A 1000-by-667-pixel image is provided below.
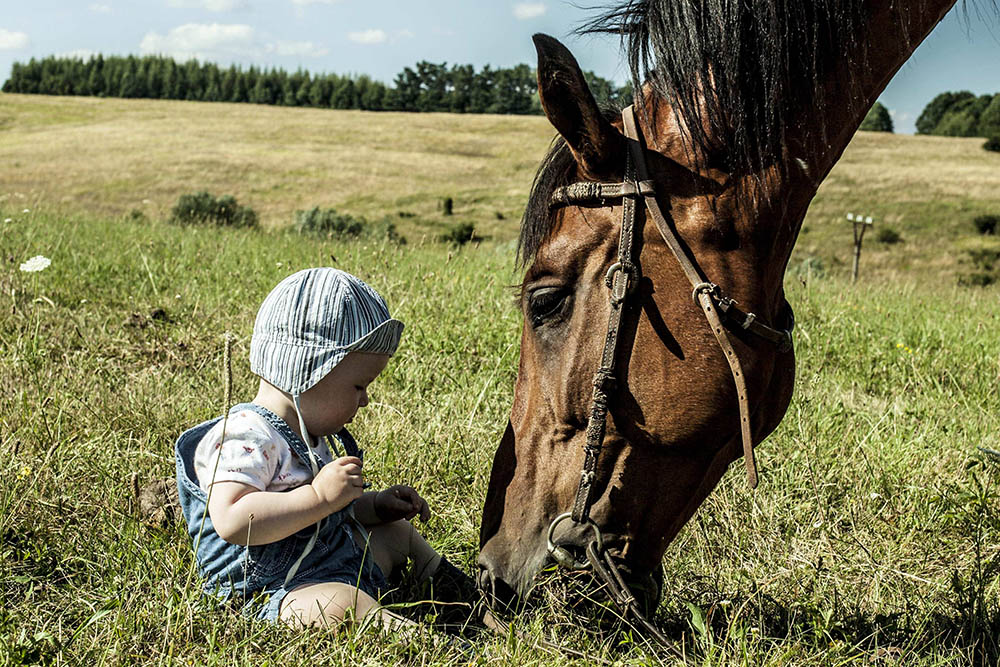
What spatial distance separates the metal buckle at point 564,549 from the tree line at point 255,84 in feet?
273

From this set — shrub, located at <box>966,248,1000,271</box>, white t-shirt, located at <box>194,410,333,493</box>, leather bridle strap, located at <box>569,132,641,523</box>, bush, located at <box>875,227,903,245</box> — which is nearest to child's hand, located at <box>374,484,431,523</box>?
white t-shirt, located at <box>194,410,333,493</box>

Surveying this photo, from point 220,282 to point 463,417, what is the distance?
2.74 metres

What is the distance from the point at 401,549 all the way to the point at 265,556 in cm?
52

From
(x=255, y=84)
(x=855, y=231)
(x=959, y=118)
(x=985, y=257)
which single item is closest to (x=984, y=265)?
(x=985, y=257)

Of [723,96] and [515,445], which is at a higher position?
[723,96]

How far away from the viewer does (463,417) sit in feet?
13.0

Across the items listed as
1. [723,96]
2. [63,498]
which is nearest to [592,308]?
[723,96]

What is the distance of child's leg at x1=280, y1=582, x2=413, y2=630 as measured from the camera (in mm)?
2139

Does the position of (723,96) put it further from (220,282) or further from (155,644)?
(220,282)

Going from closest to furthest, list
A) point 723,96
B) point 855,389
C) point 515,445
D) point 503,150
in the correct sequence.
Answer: point 723,96, point 515,445, point 855,389, point 503,150

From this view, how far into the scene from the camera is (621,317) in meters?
2.01

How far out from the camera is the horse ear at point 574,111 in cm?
194

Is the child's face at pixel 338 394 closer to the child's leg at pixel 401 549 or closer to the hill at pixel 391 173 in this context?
the child's leg at pixel 401 549

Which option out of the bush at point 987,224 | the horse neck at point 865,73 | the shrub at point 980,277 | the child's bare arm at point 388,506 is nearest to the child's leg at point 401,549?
the child's bare arm at point 388,506
